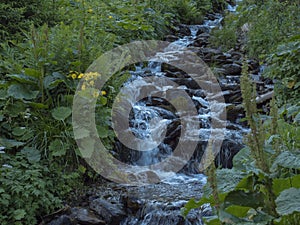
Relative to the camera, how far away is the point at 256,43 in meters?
8.32

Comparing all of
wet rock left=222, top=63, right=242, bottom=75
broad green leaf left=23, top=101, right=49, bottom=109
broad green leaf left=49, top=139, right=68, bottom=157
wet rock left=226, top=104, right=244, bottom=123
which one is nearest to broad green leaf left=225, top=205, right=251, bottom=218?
broad green leaf left=49, top=139, right=68, bottom=157

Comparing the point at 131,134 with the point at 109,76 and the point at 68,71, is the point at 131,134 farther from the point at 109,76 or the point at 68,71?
the point at 68,71

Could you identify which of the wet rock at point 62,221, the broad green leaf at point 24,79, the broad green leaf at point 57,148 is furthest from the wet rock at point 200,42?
the wet rock at point 62,221

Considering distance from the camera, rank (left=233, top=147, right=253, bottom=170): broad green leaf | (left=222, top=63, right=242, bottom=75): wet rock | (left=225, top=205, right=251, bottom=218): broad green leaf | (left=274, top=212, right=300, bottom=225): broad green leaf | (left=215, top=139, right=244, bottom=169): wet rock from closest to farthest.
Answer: (left=274, top=212, right=300, bottom=225): broad green leaf, (left=225, top=205, right=251, bottom=218): broad green leaf, (left=233, top=147, right=253, bottom=170): broad green leaf, (left=215, top=139, right=244, bottom=169): wet rock, (left=222, top=63, right=242, bottom=75): wet rock

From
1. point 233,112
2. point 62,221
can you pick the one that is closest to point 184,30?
point 233,112

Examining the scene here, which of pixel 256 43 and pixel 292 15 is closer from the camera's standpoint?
pixel 292 15

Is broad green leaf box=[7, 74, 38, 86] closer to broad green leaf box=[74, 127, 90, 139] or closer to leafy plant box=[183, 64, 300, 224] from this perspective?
broad green leaf box=[74, 127, 90, 139]

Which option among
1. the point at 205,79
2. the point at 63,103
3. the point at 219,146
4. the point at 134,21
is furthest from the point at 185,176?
the point at 134,21

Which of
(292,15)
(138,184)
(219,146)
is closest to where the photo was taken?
(138,184)

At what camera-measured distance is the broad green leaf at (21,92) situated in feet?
13.7

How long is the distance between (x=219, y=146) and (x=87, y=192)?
2113 mm

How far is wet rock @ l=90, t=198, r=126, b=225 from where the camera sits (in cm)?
369

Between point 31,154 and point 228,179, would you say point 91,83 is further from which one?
point 228,179

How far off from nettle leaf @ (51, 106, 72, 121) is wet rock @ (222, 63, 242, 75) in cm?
473
